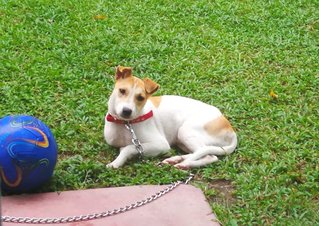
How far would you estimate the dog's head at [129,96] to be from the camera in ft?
16.8

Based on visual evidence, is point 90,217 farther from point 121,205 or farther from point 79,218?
point 121,205

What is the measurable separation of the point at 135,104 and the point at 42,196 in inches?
40.8

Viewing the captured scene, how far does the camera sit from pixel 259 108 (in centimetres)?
635

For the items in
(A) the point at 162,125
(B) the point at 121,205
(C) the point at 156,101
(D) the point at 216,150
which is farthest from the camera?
(C) the point at 156,101

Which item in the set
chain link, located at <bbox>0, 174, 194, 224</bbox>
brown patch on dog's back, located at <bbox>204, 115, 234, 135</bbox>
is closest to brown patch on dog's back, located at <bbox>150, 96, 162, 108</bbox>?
brown patch on dog's back, located at <bbox>204, 115, 234, 135</bbox>

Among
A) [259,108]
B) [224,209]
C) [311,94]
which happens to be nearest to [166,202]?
[224,209]

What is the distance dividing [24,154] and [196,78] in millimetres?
2916

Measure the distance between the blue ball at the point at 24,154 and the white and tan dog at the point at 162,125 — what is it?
27.1 inches

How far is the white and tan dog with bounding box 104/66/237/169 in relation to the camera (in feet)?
16.9

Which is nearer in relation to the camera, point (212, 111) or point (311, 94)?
point (212, 111)

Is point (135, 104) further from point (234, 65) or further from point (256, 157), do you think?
point (234, 65)

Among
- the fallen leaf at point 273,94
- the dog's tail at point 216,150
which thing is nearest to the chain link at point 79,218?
the dog's tail at point 216,150

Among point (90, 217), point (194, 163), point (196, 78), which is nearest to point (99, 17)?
point (196, 78)

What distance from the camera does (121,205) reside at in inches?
179
